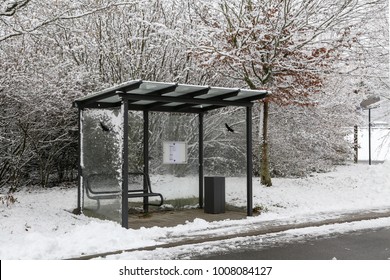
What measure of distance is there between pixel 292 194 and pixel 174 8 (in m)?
7.23

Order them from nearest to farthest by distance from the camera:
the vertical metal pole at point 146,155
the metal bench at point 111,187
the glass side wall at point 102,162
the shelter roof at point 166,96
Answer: the shelter roof at point 166,96 → the glass side wall at point 102,162 → the metal bench at point 111,187 → the vertical metal pole at point 146,155

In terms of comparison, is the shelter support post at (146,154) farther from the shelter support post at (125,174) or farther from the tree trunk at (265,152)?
the tree trunk at (265,152)

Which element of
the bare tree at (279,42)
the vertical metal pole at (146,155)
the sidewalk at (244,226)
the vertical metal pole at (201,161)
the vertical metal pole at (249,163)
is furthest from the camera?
the bare tree at (279,42)

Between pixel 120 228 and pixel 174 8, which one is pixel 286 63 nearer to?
pixel 174 8

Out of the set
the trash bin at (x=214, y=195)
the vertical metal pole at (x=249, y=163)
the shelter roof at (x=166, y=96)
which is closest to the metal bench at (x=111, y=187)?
the trash bin at (x=214, y=195)

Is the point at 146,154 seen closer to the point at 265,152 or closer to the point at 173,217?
the point at 173,217

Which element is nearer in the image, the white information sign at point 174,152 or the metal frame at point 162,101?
the metal frame at point 162,101

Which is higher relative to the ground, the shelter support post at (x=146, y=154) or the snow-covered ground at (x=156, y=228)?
the shelter support post at (x=146, y=154)

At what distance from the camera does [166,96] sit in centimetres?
991

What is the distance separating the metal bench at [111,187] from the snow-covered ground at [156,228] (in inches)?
14.3

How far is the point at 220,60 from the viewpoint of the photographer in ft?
45.4

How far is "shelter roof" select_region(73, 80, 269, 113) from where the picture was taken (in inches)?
361

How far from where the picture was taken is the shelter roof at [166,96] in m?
9.18

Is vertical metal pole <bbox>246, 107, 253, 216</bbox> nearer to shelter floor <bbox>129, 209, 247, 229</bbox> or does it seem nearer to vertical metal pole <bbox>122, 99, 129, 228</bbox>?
shelter floor <bbox>129, 209, 247, 229</bbox>
